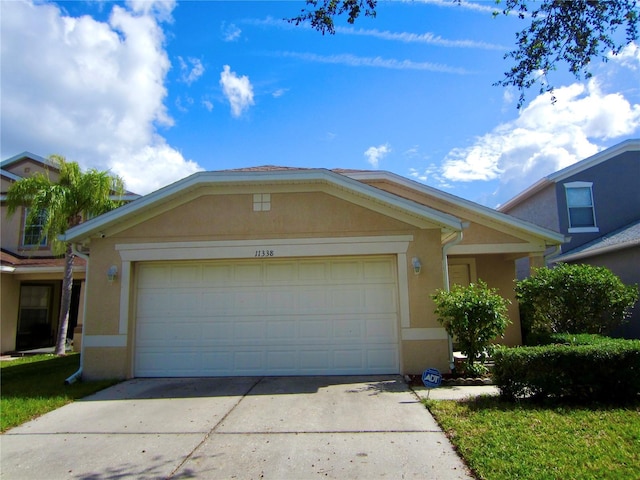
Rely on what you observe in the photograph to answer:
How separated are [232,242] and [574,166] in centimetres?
1212

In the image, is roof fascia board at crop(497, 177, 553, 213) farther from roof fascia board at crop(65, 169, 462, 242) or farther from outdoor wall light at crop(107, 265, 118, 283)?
outdoor wall light at crop(107, 265, 118, 283)

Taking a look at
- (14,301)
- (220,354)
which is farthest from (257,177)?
(14,301)

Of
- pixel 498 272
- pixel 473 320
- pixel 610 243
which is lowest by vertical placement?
pixel 473 320

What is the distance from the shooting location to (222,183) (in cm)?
872

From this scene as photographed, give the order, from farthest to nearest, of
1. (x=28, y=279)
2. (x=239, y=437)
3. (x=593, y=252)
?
(x=28, y=279) < (x=593, y=252) < (x=239, y=437)

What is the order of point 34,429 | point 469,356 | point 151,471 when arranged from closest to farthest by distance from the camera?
point 151,471 < point 34,429 < point 469,356

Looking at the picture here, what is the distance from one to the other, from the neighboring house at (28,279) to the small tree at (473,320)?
11350mm

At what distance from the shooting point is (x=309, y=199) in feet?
28.7

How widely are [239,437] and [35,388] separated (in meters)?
5.23

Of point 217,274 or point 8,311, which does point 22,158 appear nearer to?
point 8,311

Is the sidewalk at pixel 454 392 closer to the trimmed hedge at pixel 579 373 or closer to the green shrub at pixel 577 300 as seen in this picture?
the trimmed hedge at pixel 579 373

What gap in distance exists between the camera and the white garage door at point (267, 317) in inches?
333

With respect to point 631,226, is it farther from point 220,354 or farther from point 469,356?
point 220,354

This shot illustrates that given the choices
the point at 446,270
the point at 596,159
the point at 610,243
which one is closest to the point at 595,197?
the point at 596,159
